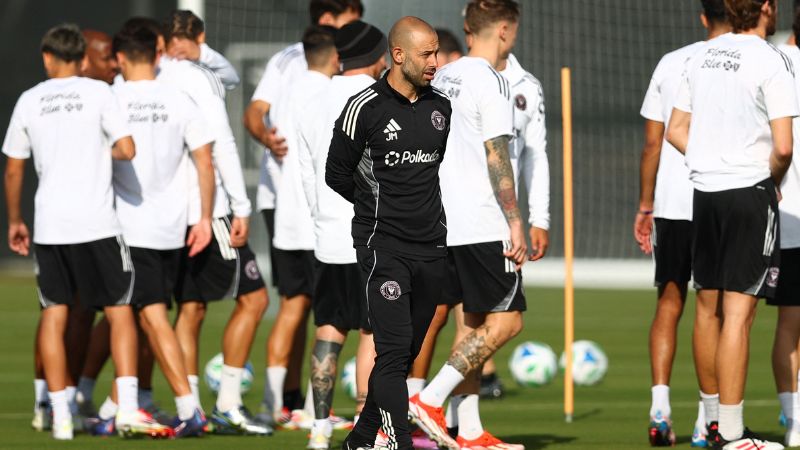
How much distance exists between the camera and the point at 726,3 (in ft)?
25.8

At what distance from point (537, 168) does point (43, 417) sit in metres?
3.42

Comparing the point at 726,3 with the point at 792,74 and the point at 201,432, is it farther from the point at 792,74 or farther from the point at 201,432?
the point at 201,432

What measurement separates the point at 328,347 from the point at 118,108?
1921 millimetres

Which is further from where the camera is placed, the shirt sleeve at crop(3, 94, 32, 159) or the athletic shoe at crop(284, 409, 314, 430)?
the athletic shoe at crop(284, 409, 314, 430)

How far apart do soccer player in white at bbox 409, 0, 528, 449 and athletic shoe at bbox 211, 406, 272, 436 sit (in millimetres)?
1576

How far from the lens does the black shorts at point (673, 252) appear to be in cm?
873

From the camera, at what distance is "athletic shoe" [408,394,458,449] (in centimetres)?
778

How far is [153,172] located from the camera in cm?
938

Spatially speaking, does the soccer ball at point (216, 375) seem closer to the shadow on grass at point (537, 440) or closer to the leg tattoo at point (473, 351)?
the shadow on grass at point (537, 440)

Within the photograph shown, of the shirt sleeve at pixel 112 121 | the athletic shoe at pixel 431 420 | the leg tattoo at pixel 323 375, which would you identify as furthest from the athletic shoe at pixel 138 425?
the athletic shoe at pixel 431 420

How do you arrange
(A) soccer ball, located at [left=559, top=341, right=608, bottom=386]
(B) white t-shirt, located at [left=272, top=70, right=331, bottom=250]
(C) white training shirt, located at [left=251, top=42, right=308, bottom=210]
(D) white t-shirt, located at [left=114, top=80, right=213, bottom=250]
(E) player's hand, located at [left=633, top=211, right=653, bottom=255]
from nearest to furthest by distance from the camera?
(E) player's hand, located at [left=633, top=211, right=653, bottom=255]
(D) white t-shirt, located at [left=114, top=80, right=213, bottom=250]
(B) white t-shirt, located at [left=272, top=70, right=331, bottom=250]
(C) white training shirt, located at [left=251, top=42, right=308, bottom=210]
(A) soccer ball, located at [left=559, top=341, right=608, bottom=386]

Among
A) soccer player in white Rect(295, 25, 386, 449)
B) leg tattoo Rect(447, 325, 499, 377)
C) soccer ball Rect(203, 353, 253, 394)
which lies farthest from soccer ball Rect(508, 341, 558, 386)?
leg tattoo Rect(447, 325, 499, 377)

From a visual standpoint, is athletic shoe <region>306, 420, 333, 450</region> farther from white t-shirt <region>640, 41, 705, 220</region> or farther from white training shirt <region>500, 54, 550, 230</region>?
white t-shirt <region>640, 41, 705, 220</region>

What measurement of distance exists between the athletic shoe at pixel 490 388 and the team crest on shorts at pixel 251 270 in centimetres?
213
